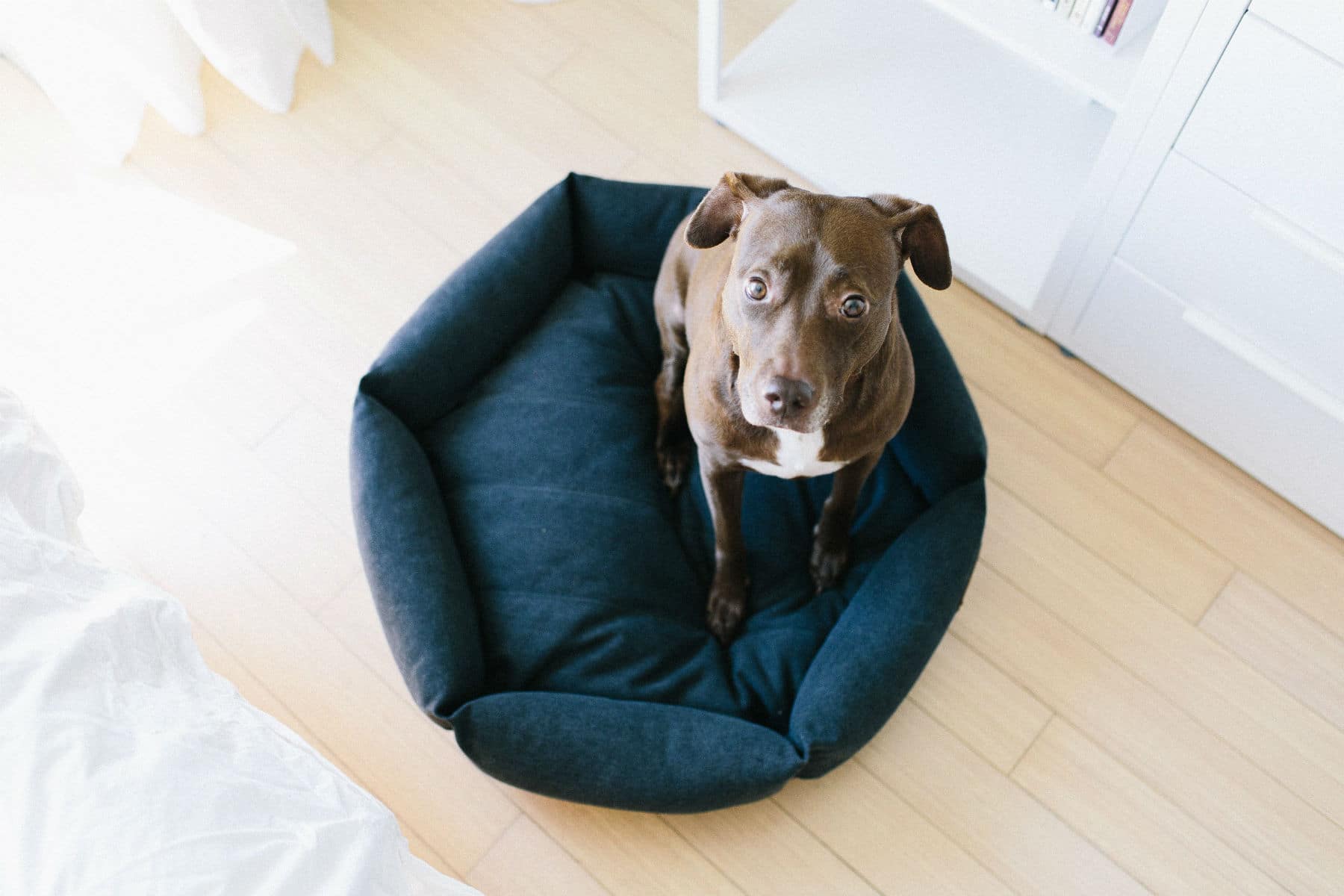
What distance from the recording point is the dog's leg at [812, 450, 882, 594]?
1.81 m

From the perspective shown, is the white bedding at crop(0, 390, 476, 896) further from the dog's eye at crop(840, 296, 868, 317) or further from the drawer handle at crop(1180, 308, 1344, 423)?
the drawer handle at crop(1180, 308, 1344, 423)

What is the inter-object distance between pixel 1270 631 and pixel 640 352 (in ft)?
4.04

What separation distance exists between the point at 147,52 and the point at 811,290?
5.58ft

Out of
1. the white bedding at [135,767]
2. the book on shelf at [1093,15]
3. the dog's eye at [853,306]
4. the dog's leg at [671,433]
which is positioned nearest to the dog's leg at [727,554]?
the dog's leg at [671,433]

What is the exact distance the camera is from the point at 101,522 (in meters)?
2.17

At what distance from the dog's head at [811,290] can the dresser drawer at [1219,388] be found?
2.32 ft

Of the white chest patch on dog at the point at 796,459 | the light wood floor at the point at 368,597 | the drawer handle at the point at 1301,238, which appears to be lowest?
the light wood floor at the point at 368,597

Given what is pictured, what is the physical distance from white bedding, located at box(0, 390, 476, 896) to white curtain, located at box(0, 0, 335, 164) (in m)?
1.04

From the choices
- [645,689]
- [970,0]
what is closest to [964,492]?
[645,689]

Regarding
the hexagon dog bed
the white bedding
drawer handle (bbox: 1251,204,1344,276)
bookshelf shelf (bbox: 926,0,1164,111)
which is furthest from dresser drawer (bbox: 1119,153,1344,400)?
the white bedding

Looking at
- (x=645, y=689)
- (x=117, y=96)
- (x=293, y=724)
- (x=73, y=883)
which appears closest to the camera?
(x=73, y=883)

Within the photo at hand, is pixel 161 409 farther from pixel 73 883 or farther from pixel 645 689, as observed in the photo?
pixel 73 883

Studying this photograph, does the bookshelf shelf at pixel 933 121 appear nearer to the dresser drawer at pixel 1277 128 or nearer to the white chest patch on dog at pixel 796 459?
the dresser drawer at pixel 1277 128

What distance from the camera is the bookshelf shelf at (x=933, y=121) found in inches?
86.8
